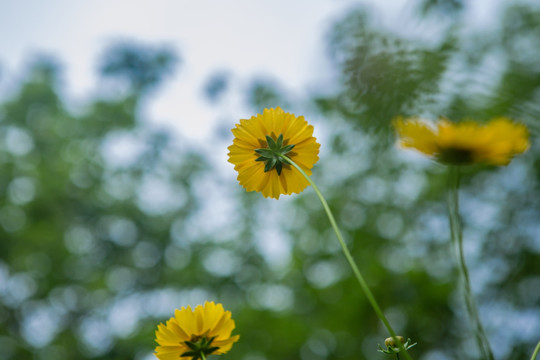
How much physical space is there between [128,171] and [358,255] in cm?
529

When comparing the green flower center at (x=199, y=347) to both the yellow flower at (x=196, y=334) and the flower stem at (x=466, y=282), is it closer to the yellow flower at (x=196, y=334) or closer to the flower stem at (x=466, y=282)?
the yellow flower at (x=196, y=334)

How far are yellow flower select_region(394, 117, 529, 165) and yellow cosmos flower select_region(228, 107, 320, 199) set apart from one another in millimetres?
81

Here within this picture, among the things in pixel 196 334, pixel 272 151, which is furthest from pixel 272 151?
pixel 196 334

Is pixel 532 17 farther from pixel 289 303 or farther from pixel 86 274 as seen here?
pixel 86 274

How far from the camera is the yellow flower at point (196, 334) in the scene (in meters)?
0.40

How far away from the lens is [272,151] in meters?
0.45

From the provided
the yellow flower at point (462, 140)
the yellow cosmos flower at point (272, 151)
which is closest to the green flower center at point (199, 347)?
the yellow cosmos flower at point (272, 151)

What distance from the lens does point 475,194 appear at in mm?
4969

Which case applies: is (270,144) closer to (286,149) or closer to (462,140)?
(286,149)

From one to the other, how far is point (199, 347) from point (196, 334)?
0.05 ft

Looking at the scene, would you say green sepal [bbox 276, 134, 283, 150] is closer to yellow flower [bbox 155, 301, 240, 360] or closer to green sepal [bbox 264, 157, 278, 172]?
green sepal [bbox 264, 157, 278, 172]

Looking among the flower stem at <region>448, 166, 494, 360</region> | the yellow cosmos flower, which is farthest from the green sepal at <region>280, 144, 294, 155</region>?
the flower stem at <region>448, 166, 494, 360</region>

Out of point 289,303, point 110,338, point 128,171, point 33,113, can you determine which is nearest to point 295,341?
point 289,303

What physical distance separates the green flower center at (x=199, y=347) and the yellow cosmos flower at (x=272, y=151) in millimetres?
123
